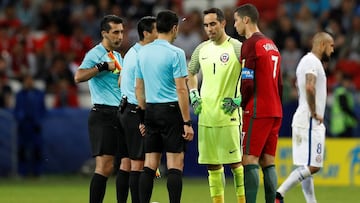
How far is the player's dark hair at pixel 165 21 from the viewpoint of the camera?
46.5ft

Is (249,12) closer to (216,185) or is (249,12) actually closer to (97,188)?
(216,185)

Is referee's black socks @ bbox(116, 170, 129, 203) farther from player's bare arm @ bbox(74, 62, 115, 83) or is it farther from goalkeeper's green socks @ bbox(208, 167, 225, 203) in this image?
player's bare arm @ bbox(74, 62, 115, 83)

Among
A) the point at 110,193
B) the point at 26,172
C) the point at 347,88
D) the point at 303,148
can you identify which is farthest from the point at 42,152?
the point at 303,148

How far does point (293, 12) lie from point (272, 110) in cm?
1477

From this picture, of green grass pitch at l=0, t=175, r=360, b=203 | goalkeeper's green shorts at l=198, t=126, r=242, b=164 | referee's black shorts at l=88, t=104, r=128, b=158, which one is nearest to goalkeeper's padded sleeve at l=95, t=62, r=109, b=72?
referee's black shorts at l=88, t=104, r=128, b=158

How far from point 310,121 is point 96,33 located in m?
12.2

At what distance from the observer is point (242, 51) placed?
14758 millimetres

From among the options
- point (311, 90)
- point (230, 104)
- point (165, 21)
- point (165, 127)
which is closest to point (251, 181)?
point (230, 104)

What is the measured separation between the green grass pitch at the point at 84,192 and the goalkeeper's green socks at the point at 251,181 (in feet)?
10.4

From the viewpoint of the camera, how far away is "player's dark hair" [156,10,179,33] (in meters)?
14.2

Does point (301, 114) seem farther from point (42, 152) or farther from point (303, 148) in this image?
point (42, 152)

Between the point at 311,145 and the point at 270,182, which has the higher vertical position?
the point at 311,145

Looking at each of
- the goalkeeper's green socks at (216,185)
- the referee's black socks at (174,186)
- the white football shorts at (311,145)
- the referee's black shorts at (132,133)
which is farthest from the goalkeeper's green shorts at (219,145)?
the white football shorts at (311,145)

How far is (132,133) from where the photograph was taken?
14945mm
